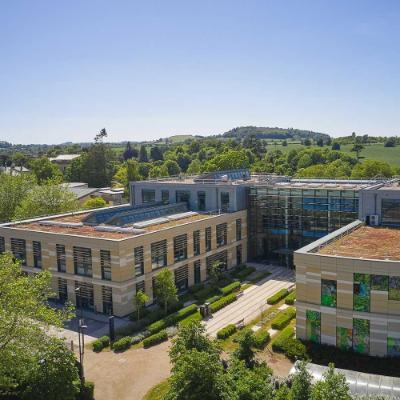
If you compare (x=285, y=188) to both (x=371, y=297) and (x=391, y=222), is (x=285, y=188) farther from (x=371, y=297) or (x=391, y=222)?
(x=371, y=297)

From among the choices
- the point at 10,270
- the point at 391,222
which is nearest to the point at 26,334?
the point at 10,270

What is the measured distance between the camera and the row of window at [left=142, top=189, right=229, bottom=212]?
6219cm

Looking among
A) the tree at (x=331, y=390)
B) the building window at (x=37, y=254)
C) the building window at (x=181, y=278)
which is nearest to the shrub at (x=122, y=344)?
the building window at (x=181, y=278)

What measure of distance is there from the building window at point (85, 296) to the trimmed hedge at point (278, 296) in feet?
60.6

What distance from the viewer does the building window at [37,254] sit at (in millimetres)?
50000

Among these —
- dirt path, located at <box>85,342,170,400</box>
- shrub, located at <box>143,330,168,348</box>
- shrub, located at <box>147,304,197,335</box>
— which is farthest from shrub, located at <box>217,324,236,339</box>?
shrub, located at <box>147,304,197,335</box>

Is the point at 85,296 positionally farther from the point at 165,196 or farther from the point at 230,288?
the point at 165,196

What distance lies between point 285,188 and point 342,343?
28144 mm

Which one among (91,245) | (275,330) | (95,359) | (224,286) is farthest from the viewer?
(224,286)

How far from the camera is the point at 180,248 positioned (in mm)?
51250

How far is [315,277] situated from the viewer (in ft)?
117

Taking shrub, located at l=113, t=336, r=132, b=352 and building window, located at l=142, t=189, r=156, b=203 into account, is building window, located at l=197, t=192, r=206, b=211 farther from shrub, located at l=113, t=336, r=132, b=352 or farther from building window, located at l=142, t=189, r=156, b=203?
shrub, located at l=113, t=336, r=132, b=352

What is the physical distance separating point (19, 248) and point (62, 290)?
790 cm

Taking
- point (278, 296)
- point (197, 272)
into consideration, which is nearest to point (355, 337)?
point (278, 296)
